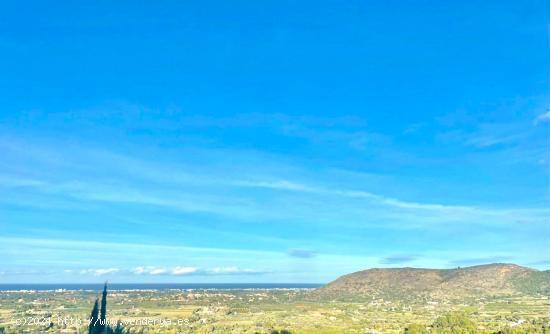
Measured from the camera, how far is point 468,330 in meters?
109

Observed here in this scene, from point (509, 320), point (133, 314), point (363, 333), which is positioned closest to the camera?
point (363, 333)

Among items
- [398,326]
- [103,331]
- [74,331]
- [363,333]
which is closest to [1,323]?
[74,331]

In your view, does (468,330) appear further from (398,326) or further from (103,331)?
(103,331)

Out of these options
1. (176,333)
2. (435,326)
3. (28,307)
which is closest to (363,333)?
(435,326)

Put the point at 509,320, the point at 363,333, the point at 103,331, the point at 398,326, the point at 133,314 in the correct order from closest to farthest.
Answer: the point at 103,331, the point at 363,333, the point at 398,326, the point at 509,320, the point at 133,314

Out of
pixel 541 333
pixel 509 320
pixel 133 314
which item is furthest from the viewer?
pixel 133 314

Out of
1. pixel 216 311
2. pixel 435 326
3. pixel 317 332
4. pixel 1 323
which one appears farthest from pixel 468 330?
pixel 1 323

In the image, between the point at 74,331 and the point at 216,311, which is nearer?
the point at 74,331

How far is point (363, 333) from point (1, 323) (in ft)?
348

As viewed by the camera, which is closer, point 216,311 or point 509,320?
point 509,320

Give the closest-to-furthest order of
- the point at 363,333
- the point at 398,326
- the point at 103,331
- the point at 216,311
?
the point at 103,331 → the point at 363,333 → the point at 398,326 → the point at 216,311

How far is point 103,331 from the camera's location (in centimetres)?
6794

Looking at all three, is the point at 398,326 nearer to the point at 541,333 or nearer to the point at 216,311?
the point at 541,333

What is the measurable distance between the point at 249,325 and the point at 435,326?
53.4m
